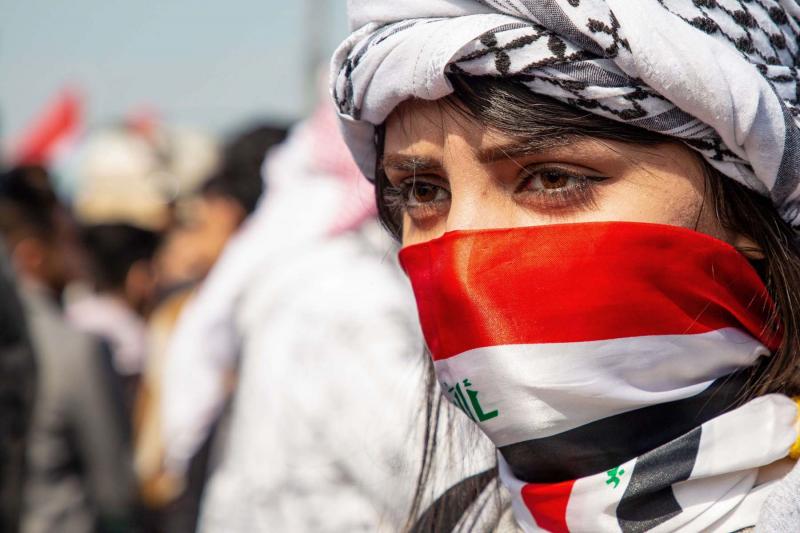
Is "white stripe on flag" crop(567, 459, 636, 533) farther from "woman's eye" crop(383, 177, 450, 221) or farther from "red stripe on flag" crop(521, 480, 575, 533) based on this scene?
"woman's eye" crop(383, 177, 450, 221)

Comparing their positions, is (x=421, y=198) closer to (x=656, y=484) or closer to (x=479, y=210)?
(x=479, y=210)

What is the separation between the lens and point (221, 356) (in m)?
4.20

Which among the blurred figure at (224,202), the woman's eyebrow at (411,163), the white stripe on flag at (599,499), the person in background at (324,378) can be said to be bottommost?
the blurred figure at (224,202)

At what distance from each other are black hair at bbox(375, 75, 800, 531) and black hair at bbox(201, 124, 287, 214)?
10.3ft

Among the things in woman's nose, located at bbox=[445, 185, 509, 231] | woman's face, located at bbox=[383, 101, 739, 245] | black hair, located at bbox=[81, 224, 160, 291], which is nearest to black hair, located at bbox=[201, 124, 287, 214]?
black hair, located at bbox=[81, 224, 160, 291]

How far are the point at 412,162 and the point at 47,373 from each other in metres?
2.74

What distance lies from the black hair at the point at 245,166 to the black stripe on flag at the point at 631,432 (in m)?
3.33

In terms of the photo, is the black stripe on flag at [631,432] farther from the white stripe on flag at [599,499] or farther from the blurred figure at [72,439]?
the blurred figure at [72,439]

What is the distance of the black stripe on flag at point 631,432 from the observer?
1.64 meters

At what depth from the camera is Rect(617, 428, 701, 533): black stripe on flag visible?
63.4 inches

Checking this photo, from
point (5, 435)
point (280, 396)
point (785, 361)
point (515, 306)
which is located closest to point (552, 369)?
point (515, 306)

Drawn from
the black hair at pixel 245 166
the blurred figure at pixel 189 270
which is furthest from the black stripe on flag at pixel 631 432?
the black hair at pixel 245 166

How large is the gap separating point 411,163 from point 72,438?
9.46 ft

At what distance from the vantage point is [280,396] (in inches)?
115
